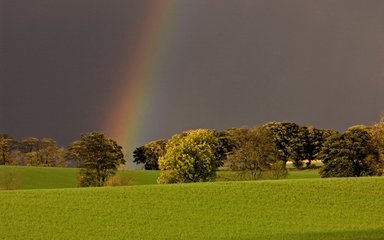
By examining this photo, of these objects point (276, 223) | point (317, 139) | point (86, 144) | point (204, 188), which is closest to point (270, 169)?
point (86, 144)

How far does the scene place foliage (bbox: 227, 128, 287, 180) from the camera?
67.3 m

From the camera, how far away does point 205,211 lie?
104ft

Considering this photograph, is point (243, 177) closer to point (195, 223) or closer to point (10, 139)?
point (195, 223)

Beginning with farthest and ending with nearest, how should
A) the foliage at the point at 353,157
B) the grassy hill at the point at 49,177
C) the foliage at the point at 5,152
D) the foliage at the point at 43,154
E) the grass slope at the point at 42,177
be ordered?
the foliage at the point at 43,154 < the foliage at the point at 5,152 < the foliage at the point at 353,157 < the grass slope at the point at 42,177 < the grassy hill at the point at 49,177

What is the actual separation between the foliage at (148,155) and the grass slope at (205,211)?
76776 millimetres

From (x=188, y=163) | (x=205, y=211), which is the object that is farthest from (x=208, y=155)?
(x=205, y=211)

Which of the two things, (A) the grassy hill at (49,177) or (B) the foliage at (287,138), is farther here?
(B) the foliage at (287,138)

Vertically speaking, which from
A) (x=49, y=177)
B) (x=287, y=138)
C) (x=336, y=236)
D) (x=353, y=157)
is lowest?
(x=336, y=236)

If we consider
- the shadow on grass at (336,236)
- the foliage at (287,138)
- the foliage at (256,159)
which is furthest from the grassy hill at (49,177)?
the shadow on grass at (336,236)

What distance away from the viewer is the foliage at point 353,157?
245 ft

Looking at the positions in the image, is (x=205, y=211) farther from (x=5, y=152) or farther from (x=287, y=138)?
(x=287, y=138)

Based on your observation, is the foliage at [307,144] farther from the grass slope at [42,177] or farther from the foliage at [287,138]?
the grass slope at [42,177]

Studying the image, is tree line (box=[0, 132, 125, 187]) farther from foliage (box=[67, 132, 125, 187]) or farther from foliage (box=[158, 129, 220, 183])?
foliage (box=[158, 129, 220, 183])

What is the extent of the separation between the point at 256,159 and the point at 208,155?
10.5 meters
